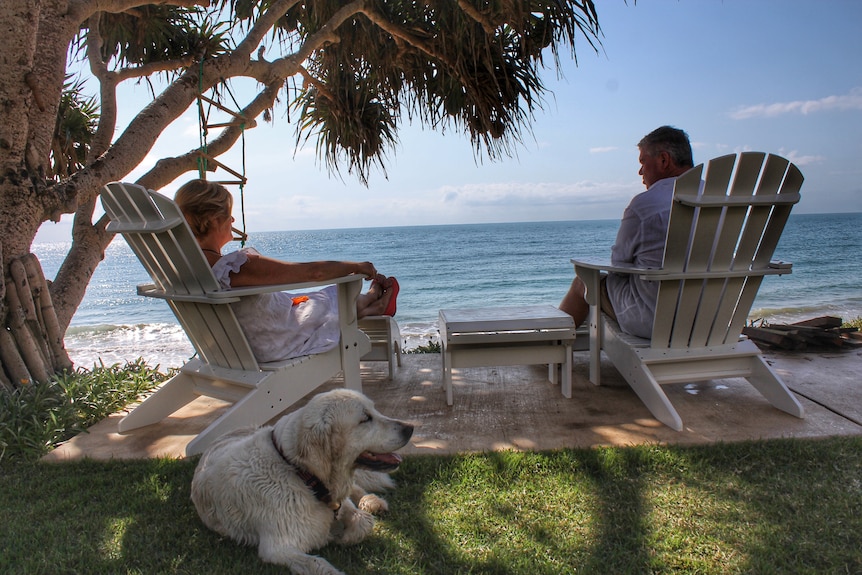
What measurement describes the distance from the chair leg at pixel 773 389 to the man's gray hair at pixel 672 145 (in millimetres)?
1167

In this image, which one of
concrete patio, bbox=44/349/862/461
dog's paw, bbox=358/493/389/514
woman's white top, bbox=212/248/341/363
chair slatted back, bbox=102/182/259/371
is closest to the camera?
dog's paw, bbox=358/493/389/514

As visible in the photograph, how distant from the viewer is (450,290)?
20141 millimetres

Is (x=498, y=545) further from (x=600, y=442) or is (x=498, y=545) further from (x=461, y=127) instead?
(x=461, y=127)

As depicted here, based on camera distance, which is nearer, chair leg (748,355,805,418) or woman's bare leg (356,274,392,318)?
chair leg (748,355,805,418)

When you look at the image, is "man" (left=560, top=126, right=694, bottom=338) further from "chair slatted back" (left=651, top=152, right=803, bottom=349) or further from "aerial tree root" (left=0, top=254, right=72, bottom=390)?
"aerial tree root" (left=0, top=254, right=72, bottom=390)

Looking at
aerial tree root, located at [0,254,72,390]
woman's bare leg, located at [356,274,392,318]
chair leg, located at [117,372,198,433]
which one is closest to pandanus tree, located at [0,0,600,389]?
aerial tree root, located at [0,254,72,390]

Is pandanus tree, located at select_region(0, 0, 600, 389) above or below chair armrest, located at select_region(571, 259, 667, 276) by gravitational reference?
above

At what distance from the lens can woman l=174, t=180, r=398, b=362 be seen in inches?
108

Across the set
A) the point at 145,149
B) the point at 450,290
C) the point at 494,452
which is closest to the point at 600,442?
the point at 494,452

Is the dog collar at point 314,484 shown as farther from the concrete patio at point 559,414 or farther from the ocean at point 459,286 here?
the ocean at point 459,286

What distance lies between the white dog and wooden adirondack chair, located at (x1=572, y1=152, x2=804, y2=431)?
1630 millimetres

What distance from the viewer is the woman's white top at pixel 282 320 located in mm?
2768

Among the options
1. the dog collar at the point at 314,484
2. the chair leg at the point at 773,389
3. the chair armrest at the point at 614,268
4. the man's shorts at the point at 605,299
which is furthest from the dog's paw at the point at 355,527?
the chair leg at the point at 773,389

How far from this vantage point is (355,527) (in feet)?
6.16
